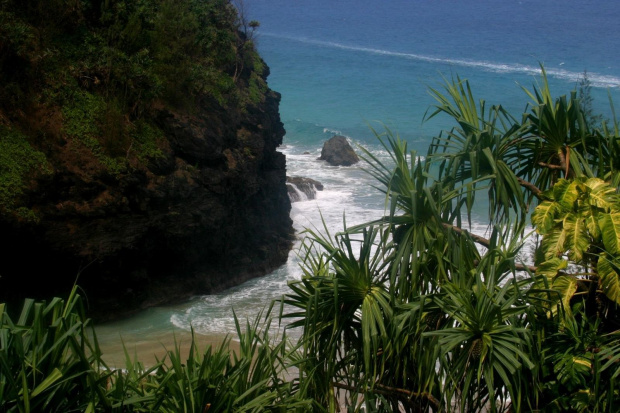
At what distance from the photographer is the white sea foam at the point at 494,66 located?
5222 centimetres

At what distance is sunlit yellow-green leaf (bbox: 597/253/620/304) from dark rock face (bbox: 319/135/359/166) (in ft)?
83.2

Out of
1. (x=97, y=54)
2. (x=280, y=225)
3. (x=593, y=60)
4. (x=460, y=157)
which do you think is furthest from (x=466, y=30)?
(x=460, y=157)

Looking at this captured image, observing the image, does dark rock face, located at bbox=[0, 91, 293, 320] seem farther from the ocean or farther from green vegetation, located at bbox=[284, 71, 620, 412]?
green vegetation, located at bbox=[284, 71, 620, 412]

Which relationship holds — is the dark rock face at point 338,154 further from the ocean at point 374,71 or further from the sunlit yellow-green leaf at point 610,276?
the sunlit yellow-green leaf at point 610,276

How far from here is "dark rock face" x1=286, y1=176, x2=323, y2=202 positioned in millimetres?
24573

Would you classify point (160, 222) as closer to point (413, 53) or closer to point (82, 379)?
point (82, 379)

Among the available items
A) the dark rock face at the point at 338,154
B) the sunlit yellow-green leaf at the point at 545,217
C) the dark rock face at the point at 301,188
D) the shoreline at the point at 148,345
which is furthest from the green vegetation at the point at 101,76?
the dark rock face at the point at 338,154

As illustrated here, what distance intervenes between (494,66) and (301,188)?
38.6 m

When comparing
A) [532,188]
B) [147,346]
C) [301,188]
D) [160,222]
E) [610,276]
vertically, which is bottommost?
[147,346]

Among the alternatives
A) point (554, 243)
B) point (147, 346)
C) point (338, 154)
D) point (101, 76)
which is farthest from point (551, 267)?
point (338, 154)

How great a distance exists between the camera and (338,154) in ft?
103

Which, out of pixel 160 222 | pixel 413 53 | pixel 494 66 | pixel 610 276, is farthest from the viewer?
pixel 413 53

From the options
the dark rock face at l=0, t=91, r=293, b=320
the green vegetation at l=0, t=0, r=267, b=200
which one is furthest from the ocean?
the green vegetation at l=0, t=0, r=267, b=200

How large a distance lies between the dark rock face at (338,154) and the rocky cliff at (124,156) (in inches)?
530
